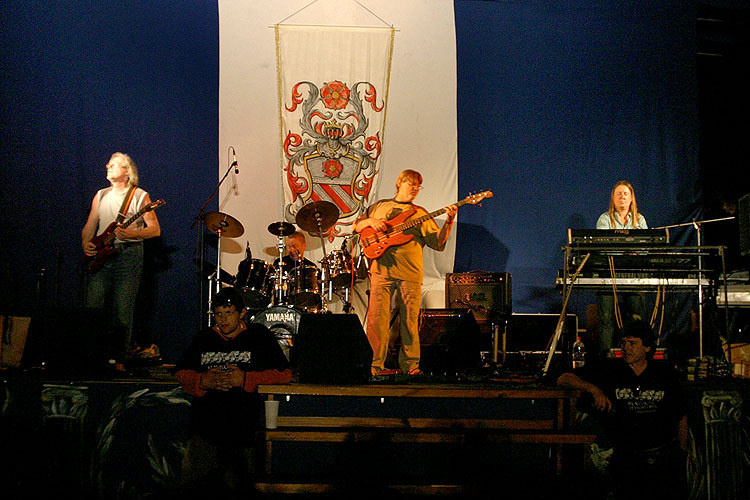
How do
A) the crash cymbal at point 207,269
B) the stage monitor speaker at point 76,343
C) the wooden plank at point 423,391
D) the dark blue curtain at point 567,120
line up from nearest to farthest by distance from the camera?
the wooden plank at point 423,391 < the stage monitor speaker at point 76,343 < the crash cymbal at point 207,269 < the dark blue curtain at point 567,120

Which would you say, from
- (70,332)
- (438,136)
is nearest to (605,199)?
(438,136)

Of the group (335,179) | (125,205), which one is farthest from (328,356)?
(335,179)

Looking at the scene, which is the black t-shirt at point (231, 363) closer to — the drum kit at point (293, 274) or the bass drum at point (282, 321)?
the bass drum at point (282, 321)

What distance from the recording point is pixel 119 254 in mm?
6672

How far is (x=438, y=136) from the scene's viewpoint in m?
8.59

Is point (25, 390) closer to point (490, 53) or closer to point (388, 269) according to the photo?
point (388, 269)

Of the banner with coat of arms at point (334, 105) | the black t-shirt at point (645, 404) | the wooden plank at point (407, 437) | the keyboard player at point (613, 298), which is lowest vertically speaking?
the wooden plank at point (407, 437)

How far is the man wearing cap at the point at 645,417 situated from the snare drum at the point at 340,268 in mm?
3391

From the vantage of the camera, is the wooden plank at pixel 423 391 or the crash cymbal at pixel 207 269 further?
the crash cymbal at pixel 207 269

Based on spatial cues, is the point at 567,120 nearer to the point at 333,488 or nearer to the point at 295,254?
the point at 295,254

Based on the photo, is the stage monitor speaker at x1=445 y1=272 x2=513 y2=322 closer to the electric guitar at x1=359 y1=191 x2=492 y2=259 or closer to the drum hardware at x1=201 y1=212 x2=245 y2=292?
the electric guitar at x1=359 y1=191 x2=492 y2=259

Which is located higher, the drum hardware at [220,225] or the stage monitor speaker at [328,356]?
the drum hardware at [220,225]

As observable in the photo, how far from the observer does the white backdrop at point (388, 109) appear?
8359 millimetres

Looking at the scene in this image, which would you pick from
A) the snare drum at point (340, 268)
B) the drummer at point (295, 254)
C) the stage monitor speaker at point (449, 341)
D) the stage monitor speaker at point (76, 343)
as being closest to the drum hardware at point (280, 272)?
the drummer at point (295, 254)
